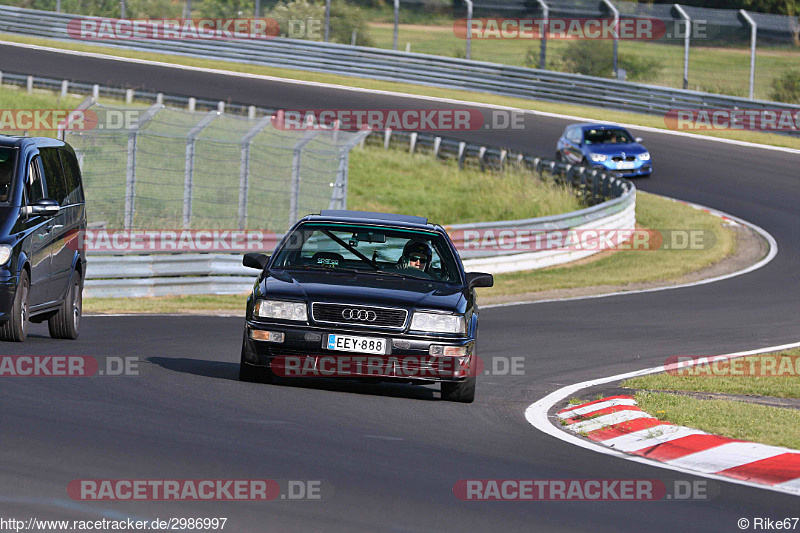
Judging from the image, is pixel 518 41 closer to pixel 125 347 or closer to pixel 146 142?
pixel 146 142

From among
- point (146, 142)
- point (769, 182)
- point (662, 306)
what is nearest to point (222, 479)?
point (662, 306)

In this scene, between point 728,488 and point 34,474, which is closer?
point 34,474

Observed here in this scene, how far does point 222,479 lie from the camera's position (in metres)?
6.64

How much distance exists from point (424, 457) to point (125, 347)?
5.64 metres

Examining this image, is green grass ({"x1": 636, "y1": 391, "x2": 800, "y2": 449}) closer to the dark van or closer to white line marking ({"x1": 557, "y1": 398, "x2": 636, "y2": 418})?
white line marking ({"x1": 557, "y1": 398, "x2": 636, "y2": 418})

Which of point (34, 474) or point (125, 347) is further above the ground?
point (34, 474)

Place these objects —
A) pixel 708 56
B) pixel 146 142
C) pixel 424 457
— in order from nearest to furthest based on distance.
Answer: pixel 424 457 < pixel 146 142 < pixel 708 56

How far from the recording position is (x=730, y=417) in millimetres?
9898

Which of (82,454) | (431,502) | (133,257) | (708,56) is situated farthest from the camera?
(708,56)

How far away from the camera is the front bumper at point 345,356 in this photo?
382 inches

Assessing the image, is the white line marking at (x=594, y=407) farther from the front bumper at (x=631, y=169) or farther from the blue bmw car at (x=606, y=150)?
the front bumper at (x=631, y=169)

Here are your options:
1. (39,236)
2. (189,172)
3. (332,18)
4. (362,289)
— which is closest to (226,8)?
(332,18)

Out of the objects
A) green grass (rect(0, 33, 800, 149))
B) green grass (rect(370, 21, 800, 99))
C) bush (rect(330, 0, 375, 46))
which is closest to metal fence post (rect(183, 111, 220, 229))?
green grass (rect(0, 33, 800, 149))

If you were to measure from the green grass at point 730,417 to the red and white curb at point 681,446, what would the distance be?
0.16m
